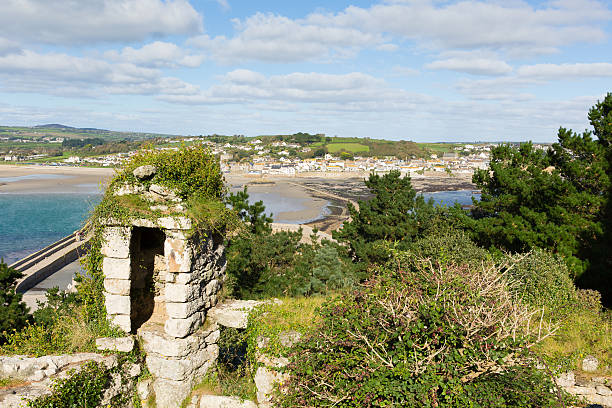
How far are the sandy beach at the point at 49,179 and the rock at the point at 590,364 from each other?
212 feet

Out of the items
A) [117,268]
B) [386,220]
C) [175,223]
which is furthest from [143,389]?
[386,220]

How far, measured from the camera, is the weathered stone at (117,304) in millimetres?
7688

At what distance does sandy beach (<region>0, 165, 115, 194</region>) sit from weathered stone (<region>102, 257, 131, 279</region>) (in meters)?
58.4

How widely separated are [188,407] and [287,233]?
10572 millimetres

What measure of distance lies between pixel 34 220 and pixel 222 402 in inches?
2065

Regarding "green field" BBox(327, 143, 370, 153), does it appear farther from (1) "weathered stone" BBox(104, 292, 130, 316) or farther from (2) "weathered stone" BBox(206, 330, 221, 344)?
(1) "weathered stone" BBox(104, 292, 130, 316)

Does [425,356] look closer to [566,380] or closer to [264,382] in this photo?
[566,380]

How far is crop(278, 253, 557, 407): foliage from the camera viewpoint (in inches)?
176

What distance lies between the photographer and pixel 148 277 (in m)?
9.11

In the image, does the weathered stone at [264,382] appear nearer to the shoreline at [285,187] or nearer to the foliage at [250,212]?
the foliage at [250,212]

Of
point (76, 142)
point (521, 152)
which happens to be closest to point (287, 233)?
point (521, 152)

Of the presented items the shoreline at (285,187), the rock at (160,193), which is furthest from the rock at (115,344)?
the shoreline at (285,187)

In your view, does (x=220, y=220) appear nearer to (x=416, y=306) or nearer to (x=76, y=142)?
(x=416, y=306)

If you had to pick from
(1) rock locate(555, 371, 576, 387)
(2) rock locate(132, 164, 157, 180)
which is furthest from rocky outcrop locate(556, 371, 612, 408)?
(2) rock locate(132, 164, 157, 180)
